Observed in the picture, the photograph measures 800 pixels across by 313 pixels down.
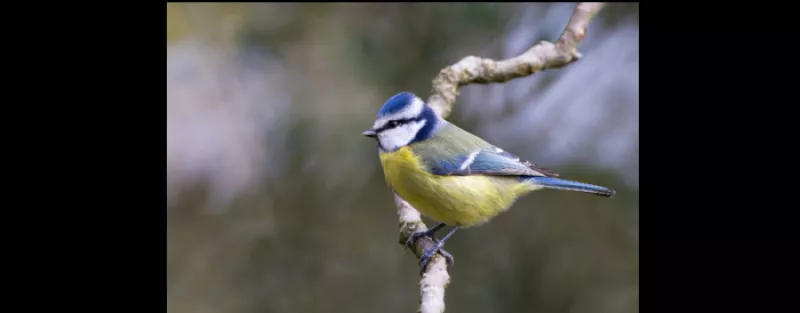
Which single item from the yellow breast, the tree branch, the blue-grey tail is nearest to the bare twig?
the tree branch

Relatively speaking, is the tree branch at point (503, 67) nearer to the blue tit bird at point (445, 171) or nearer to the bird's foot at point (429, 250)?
the blue tit bird at point (445, 171)

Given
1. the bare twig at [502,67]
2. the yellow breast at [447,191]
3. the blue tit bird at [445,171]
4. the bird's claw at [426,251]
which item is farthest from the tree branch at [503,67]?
the bird's claw at [426,251]

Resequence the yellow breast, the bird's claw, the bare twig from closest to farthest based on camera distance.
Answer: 1. the bird's claw
2. the yellow breast
3. the bare twig

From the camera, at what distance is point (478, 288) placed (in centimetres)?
214

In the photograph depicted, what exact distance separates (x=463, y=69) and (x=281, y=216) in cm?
97

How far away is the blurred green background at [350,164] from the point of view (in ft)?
6.87

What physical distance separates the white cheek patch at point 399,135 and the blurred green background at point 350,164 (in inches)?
22.5

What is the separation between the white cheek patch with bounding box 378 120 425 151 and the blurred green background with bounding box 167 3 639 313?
0.57 m

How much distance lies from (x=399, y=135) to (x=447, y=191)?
19 cm

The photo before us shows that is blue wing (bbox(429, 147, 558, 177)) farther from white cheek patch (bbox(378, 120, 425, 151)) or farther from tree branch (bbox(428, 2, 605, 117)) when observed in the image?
tree branch (bbox(428, 2, 605, 117))

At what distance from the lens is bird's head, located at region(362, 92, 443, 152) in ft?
4.92
